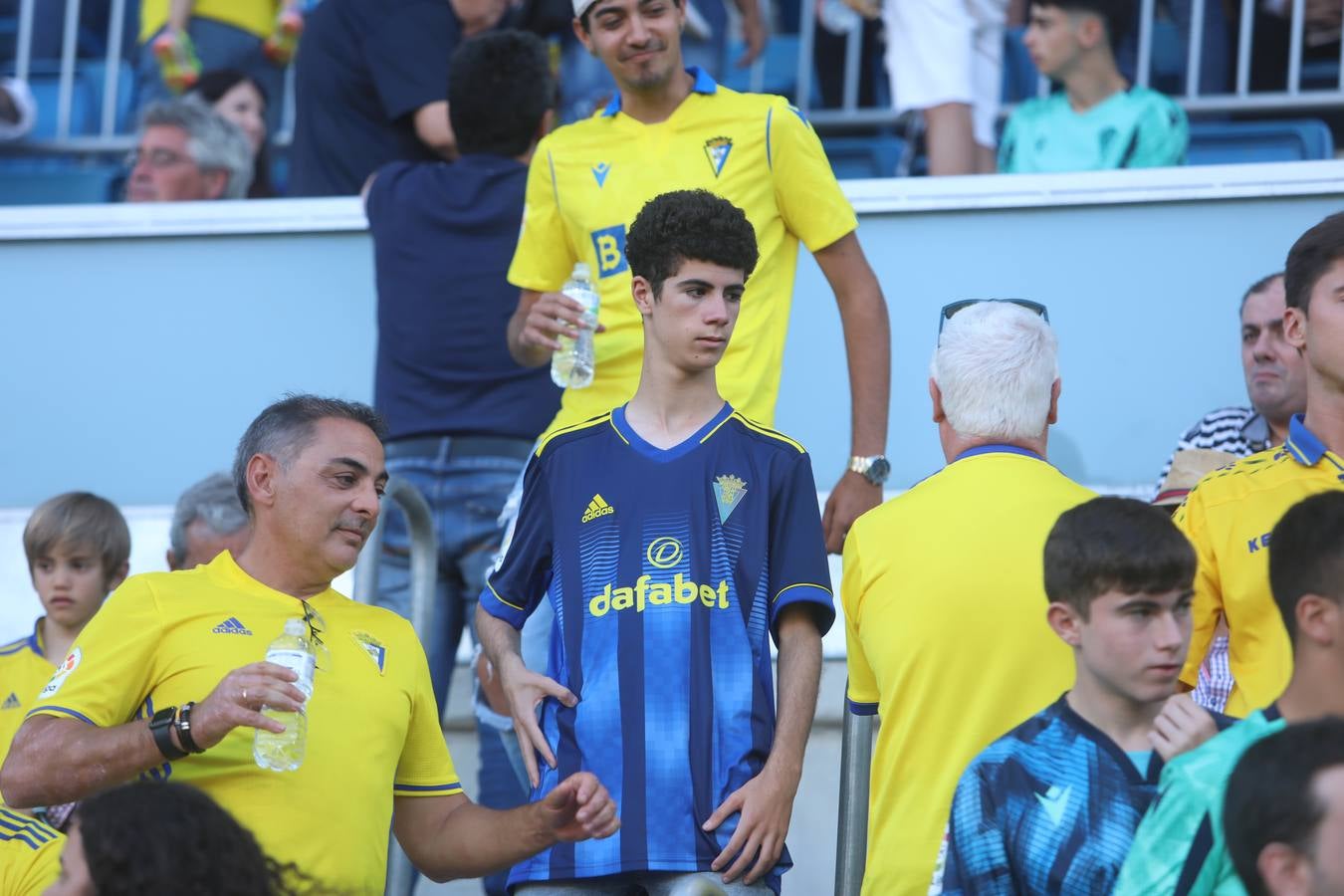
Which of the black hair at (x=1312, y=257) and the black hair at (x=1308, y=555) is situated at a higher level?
the black hair at (x=1312, y=257)

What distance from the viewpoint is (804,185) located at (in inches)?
168

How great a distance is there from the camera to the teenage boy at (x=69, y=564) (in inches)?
188

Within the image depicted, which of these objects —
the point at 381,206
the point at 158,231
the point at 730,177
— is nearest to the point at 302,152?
the point at 158,231

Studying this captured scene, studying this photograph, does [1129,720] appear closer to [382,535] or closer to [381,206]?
[382,535]

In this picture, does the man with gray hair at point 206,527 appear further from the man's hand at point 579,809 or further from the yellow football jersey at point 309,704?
the man's hand at point 579,809

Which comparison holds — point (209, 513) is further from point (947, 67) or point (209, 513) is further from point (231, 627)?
point (947, 67)

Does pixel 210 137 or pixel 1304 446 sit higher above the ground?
pixel 210 137

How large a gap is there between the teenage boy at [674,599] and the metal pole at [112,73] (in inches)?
174

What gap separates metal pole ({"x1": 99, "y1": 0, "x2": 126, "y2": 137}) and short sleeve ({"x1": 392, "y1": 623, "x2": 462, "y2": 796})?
14.7ft

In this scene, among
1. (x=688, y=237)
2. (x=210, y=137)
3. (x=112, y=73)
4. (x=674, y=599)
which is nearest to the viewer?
(x=674, y=599)

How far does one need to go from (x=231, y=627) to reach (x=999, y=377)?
1.45 meters

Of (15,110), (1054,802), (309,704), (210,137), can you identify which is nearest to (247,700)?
(309,704)

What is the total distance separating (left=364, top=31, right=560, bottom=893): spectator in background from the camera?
4840 mm

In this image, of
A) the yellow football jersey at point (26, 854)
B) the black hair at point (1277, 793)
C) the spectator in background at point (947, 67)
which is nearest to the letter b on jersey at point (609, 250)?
the yellow football jersey at point (26, 854)
